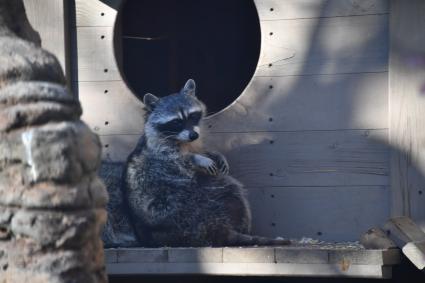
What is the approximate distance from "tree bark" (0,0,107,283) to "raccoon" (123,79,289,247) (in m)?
2.60

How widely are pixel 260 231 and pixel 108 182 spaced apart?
92 cm

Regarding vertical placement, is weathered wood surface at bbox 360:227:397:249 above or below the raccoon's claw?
below

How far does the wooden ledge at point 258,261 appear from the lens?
454 centimetres

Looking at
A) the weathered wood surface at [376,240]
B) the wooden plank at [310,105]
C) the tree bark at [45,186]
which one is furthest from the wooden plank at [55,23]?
the tree bark at [45,186]

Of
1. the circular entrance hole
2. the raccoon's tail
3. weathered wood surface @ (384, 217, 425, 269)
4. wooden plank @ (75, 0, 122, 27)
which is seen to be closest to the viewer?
weathered wood surface @ (384, 217, 425, 269)

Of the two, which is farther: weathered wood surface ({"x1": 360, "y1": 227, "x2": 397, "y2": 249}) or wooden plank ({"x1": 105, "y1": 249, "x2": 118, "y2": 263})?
wooden plank ({"x1": 105, "y1": 249, "x2": 118, "y2": 263})

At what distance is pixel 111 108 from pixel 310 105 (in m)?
1.18

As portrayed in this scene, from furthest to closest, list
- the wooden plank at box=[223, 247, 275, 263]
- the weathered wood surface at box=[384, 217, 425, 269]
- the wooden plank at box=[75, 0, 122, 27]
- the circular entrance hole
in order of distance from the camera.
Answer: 1. the circular entrance hole
2. the wooden plank at box=[75, 0, 122, 27]
3. the wooden plank at box=[223, 247, 275, 263]
4. the weathered wood surface at box=[384, 217, 425, 269]

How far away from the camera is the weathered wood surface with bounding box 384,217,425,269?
4.48 metres

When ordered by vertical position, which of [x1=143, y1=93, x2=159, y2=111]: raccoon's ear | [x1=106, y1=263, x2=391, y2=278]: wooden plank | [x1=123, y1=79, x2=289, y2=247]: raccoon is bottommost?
[x1=106, y1=263, x2=391, y2=278]: wooden plank

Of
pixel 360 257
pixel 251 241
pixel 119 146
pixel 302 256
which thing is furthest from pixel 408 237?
pixel 119 146

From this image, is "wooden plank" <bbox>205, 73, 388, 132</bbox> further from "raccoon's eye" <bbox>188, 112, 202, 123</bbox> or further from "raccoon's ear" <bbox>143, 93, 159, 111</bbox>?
"raccoon's ear" <bbox>143, 93, 159, 111</bbox>

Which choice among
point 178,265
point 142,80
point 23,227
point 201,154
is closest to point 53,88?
point 23,227

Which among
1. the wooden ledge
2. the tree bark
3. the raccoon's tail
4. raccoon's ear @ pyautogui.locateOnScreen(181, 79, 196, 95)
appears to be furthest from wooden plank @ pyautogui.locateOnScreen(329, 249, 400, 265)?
the tree bark
